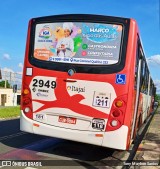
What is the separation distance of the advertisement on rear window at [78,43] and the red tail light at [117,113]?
91 cm

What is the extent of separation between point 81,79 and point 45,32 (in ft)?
5.35

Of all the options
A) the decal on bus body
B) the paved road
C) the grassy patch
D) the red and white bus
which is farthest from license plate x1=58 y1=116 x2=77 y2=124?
the grassy patch

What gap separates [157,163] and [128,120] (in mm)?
1347

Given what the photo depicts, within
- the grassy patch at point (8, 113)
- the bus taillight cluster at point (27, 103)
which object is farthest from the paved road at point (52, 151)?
the grassy patch at point (8, 113)

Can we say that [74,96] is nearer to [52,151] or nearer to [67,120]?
[67,120]

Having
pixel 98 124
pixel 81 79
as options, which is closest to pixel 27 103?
pixel 81 79

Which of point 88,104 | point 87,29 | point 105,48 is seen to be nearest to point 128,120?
point 88,104

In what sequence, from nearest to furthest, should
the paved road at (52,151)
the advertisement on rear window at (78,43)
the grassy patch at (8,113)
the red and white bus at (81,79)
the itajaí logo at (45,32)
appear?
the red and white bus at (81,79) < the advertisement on rear window at (78,43) < the paved road at (52,151) < the itajaí logo at (45,32) < the grassy patch at (8,113)

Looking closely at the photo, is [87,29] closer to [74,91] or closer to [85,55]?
[85,55]

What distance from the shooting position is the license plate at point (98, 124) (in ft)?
26.5

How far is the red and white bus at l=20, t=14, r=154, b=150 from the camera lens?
26.6ft

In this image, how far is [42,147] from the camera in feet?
33.5

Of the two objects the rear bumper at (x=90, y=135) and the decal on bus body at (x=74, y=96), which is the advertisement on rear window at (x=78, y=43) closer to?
the decal on bus body at (x=74, y=96)

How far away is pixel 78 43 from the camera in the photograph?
28.1 feet
